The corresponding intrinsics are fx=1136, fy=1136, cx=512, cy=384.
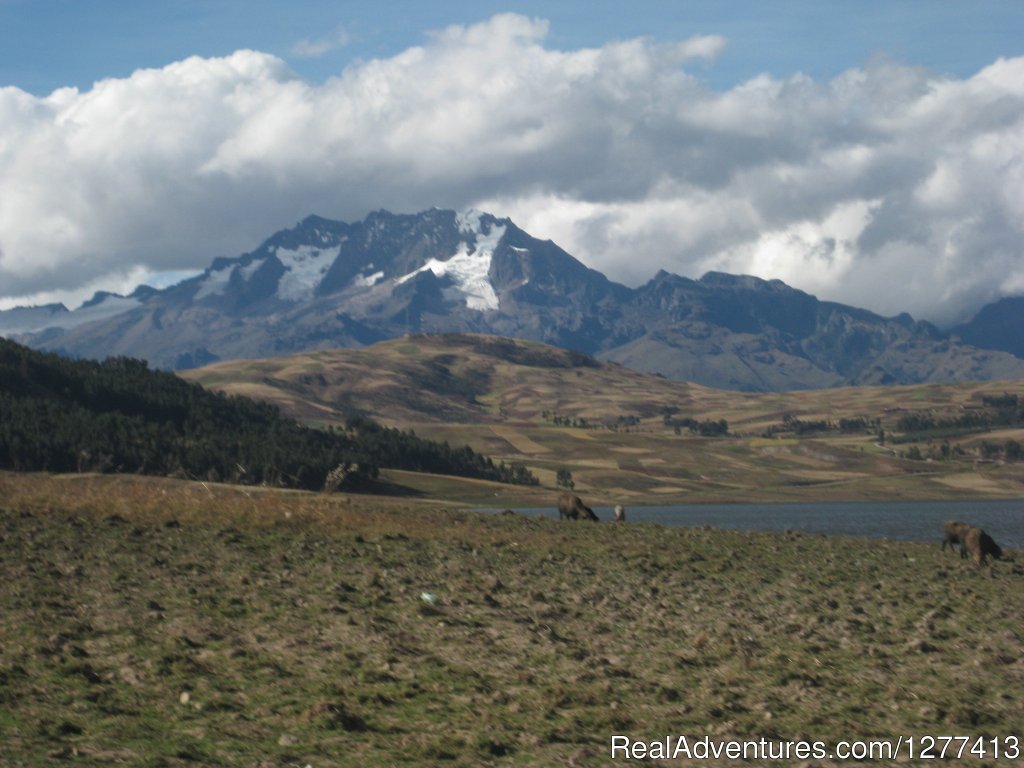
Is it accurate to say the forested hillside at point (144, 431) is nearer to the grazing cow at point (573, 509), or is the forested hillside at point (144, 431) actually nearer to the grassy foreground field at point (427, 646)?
the grazing cow at point (573, 509)

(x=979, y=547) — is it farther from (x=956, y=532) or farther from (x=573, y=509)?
(x=573, y=509)

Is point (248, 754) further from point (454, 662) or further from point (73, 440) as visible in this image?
point (73, 440)

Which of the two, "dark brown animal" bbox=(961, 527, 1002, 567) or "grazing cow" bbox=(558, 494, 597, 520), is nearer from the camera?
"dark brown animal" bbox=(961, 527, 1002, 567)

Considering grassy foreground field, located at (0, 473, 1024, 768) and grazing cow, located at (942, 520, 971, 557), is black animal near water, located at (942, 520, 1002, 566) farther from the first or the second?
grassy foreground field, located at (0, 473, 1024, 768)

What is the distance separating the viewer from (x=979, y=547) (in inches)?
1480

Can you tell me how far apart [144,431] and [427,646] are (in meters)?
119

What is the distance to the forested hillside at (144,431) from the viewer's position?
360ft

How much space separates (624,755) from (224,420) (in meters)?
167

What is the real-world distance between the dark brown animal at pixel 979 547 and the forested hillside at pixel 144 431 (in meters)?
61.1

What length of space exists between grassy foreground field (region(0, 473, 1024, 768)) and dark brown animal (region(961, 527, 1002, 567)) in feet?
20.3

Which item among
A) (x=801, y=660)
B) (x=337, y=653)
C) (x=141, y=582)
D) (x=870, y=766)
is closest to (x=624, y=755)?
(x=870, y=766)

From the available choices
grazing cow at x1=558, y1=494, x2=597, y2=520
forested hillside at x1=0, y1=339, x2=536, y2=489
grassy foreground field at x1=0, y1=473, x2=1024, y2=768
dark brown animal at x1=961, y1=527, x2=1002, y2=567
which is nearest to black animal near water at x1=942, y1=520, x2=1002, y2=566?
dark brown animal at x1=961, y1=527, x2=1002, y2=567

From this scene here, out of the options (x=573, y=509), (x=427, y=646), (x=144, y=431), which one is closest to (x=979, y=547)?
(x=573, y=509)

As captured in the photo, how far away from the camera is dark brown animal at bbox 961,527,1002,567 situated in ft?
123
